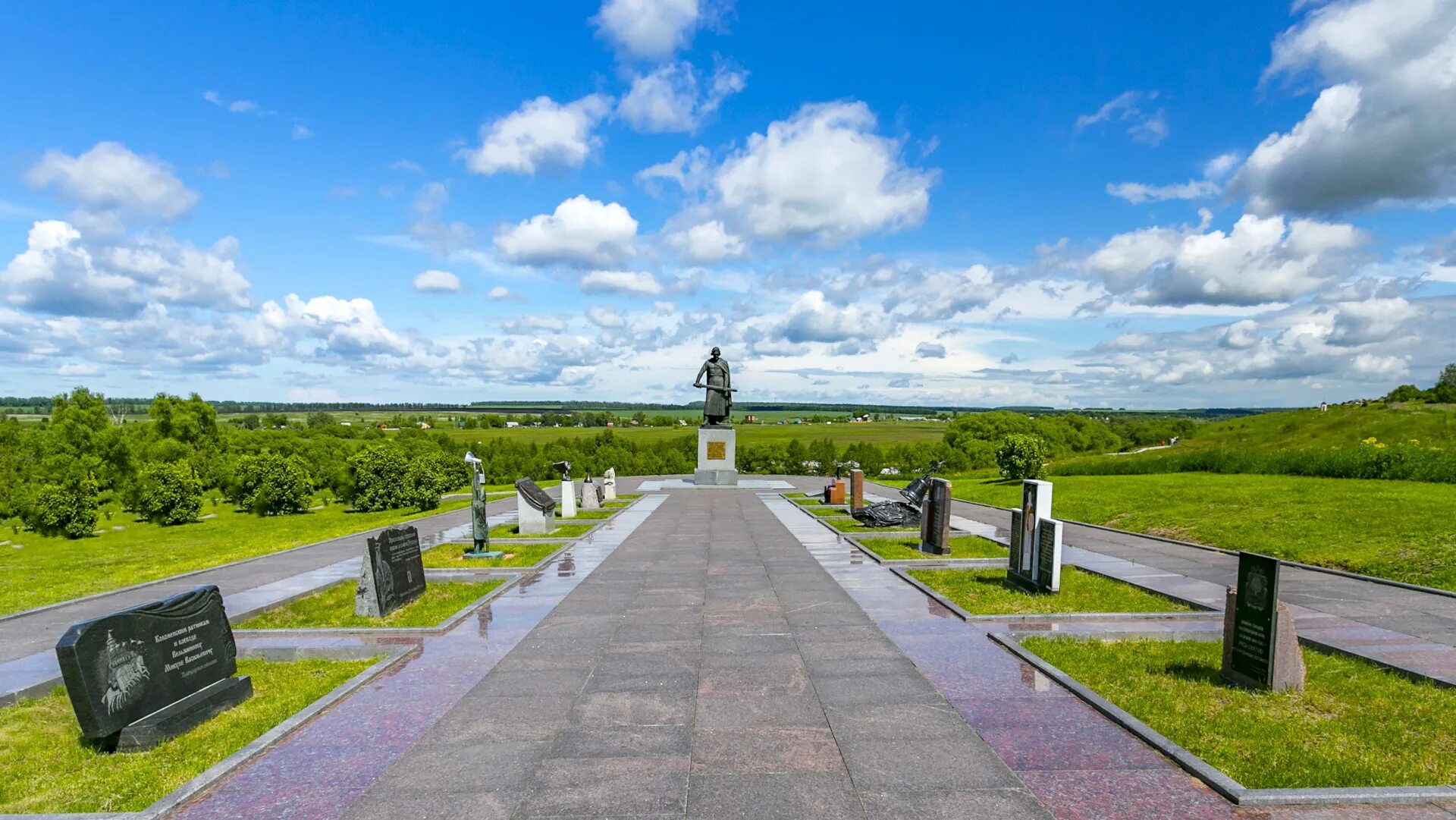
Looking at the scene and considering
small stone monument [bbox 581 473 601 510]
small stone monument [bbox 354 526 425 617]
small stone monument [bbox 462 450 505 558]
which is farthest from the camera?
small stone monument [bbox 581 473 601 510]

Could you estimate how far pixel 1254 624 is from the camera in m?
6.38

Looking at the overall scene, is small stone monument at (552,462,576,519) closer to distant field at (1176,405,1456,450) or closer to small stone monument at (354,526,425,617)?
small stone monument at (354,526,425,617)

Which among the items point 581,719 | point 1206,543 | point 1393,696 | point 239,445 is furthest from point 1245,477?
point 239,445

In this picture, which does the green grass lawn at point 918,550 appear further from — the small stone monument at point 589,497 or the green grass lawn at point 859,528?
the small stone monument at point 589,497

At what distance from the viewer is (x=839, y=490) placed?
Result: 23.7 meters

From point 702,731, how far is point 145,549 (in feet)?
80.4

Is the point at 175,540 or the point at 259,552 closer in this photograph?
the point at 259,552

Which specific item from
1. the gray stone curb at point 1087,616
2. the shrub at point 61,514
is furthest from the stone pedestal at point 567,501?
the shrub at point 61,514

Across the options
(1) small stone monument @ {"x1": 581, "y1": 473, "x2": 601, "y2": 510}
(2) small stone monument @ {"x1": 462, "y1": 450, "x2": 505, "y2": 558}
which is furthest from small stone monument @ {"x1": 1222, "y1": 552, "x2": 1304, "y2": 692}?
(1) small stone monument @ {"x1": 581, "y1": 473, "x2": 601, "y2": 510}

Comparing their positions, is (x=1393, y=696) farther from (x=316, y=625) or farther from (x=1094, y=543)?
(x=316, y=625)

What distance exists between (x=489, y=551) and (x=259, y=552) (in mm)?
5897

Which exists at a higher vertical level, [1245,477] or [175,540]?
[1245,477]

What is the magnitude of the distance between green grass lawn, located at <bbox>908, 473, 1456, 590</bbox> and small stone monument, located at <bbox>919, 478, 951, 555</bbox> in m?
5.88

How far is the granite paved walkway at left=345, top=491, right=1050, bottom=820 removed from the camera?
14.9ft
